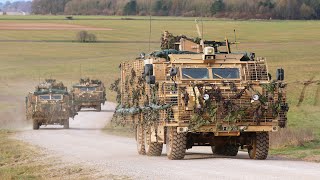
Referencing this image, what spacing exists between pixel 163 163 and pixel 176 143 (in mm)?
737

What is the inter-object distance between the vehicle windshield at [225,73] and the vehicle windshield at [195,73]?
220mm

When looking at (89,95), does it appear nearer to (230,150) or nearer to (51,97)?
(51,97)

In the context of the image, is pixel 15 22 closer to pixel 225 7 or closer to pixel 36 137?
pixel 225 7

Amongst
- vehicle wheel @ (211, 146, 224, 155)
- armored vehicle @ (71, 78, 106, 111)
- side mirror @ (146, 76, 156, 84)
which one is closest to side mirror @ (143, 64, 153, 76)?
side mirror @ (146, 76, 156, 84)

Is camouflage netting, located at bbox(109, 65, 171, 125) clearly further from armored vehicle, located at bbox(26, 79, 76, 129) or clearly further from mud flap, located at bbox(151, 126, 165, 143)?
armored vehicle, located at bbox(26, 79, 76, 129)

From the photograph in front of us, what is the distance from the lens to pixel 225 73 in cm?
2630

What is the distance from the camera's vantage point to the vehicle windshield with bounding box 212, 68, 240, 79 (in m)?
26.2

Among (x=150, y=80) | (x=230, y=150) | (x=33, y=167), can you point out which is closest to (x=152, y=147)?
(x=230, y=150)

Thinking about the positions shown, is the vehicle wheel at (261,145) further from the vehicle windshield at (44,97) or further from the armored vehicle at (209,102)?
the vehicle windshield at (44,97)

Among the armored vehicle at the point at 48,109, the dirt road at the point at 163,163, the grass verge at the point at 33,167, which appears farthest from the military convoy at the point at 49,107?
the grass verge at the point at 33,167

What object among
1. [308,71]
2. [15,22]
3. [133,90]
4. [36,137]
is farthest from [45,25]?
[133,90]

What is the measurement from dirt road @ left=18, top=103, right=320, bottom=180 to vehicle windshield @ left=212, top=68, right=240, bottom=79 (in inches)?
83.6

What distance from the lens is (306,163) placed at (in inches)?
974

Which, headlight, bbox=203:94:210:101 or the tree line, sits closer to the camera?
headlight, bbox=203:94:210:101
